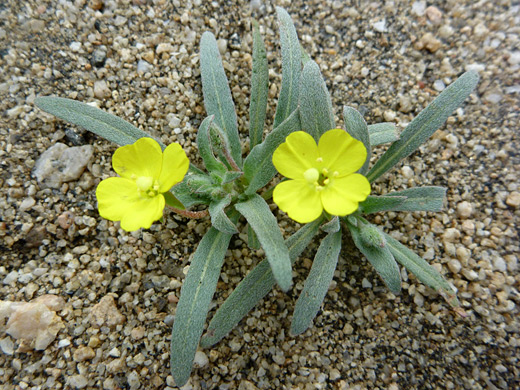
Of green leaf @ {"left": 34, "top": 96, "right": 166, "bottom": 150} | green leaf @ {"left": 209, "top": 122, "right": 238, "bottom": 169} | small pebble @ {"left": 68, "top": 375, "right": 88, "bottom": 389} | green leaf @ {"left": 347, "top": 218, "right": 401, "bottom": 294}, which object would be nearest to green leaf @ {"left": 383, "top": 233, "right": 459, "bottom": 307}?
green leaf @ {"left": 347, "top": 218, "right": 401, "bottom": 294}

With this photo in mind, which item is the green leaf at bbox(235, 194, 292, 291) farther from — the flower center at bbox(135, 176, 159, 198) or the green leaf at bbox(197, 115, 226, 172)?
the flower center at bbox(135, 176, 159, 198)

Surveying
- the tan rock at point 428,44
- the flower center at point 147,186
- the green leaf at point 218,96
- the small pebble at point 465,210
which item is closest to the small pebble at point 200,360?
the flower center at point 147,186

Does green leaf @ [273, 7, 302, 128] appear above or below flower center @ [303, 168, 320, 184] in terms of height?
above

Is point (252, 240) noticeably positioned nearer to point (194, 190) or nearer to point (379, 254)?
point (194, 190)

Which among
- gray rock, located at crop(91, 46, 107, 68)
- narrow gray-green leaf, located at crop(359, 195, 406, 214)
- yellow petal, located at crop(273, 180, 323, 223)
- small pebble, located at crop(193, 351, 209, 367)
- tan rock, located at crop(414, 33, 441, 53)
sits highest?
gray rock, located at crop(91, 46, 107, 68)

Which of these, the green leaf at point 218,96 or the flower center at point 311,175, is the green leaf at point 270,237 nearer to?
the flower center at point 311,175

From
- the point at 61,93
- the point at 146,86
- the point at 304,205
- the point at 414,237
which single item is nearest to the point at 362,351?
the point at 414,237
